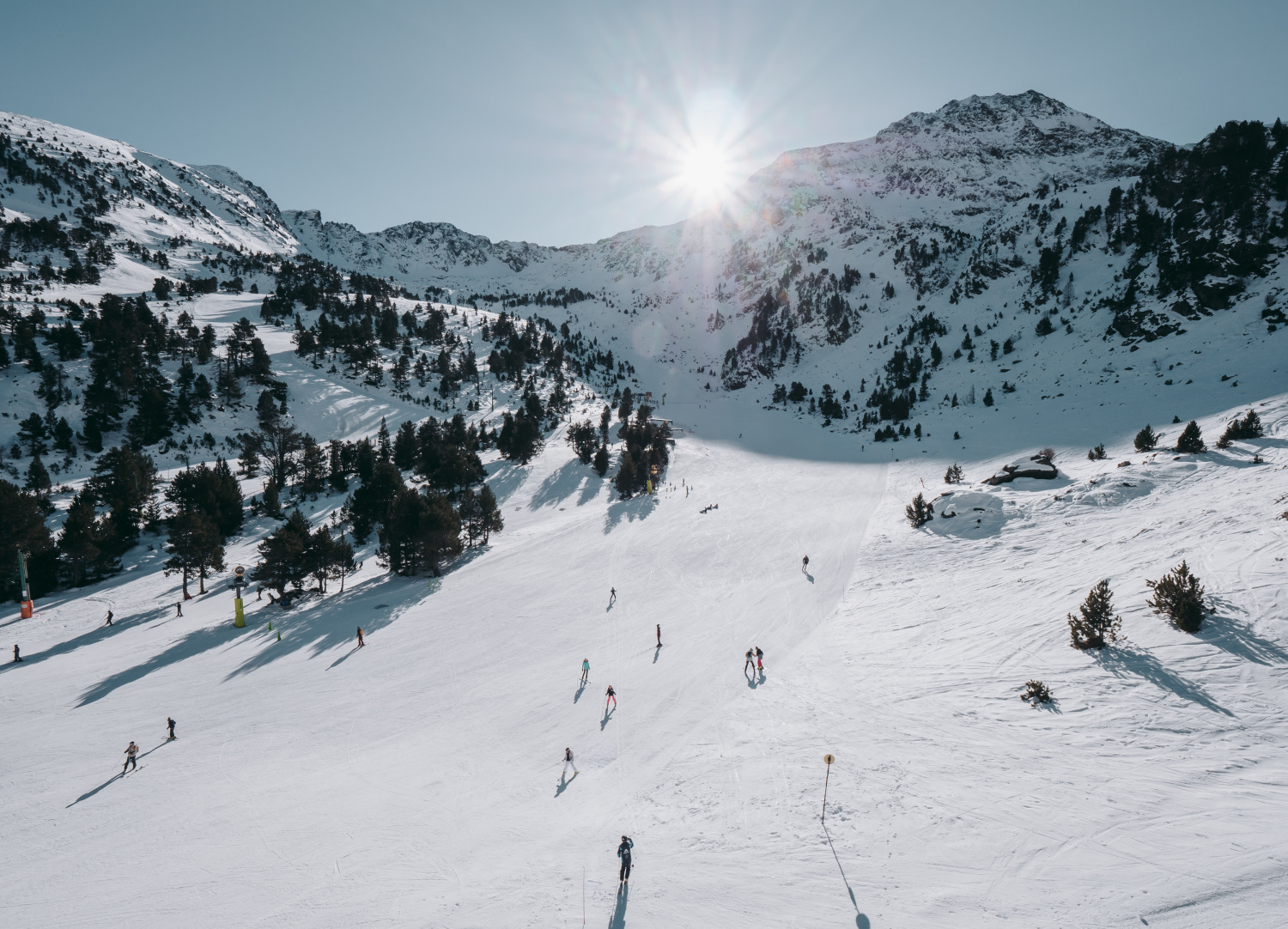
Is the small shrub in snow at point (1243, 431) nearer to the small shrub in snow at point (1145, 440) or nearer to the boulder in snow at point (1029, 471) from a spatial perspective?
the small shrub in snow at point (1145, 440)

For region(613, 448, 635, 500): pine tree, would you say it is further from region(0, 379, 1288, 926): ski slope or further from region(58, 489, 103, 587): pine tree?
region(58, 489, 103, 587): pine tree

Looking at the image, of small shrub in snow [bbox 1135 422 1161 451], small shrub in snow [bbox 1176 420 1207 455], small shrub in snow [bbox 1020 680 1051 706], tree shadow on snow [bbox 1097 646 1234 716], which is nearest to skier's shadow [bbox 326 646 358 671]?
small shrub in snow [bbox 1020 680 1051 706]

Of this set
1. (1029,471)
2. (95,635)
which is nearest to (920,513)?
(1029,471)

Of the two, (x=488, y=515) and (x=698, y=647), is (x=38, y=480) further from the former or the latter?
(x=698, y=647)

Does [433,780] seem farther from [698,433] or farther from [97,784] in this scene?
[698,433]

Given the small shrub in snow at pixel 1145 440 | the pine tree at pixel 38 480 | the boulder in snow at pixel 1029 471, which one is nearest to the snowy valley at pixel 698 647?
the boulder in snow at pixel 1029 471
